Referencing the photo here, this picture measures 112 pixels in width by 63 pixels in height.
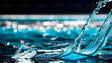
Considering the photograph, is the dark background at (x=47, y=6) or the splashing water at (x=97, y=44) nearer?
the splashing water at (x=97, y=44)

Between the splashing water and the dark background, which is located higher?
the dark background

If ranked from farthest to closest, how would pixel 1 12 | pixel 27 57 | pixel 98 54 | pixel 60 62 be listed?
pixel 1 12 → pixel 98 54 → pixel 27 57 → pixel 60 62

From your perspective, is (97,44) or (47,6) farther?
(47,6)

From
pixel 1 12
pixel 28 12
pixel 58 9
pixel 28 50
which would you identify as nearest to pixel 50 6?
pixel 58 9

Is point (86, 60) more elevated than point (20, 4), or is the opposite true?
point (20, 4)

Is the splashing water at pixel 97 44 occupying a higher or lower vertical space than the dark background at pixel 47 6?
lower

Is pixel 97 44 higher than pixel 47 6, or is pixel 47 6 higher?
pixel 47 6

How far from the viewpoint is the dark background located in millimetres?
11383

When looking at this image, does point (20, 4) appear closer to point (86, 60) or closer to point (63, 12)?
point (63, 12)

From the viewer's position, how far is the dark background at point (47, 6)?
11.4 meters

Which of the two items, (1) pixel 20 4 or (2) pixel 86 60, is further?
(1) pixel 20 4

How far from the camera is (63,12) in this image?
1168 cm

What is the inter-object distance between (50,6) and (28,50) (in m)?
9.16

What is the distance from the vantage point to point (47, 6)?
1192 cm
